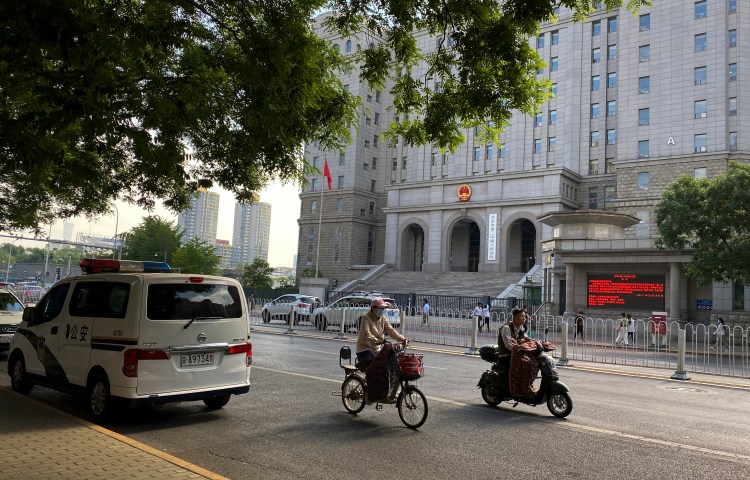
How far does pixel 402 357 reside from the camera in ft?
24.8

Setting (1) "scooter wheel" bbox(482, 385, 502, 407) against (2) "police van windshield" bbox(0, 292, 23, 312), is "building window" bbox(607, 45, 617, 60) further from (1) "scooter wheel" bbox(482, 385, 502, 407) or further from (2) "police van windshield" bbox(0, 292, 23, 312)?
(2) "police van windshield" bbox(0, 292, 23, 312)

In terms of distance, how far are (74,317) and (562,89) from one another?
170ft

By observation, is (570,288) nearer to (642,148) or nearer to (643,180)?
(643,180)

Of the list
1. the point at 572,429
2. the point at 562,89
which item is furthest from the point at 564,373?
the point at 562,89

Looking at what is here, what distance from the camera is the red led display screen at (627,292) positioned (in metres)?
28.0

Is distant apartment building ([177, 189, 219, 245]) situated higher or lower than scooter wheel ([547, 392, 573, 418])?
higher

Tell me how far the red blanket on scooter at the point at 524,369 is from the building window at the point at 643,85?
43949 mm

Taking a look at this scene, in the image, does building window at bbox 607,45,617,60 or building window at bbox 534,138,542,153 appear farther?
building window at bbox 534,138,542,153

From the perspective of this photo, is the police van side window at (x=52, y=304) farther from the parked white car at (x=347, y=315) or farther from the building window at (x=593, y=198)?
the building window at (x=593, y=198)

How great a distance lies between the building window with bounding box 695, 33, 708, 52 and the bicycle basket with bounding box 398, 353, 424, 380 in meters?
45.9

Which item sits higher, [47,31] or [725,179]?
[725,179]

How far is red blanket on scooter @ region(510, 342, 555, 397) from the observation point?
847 centimetres

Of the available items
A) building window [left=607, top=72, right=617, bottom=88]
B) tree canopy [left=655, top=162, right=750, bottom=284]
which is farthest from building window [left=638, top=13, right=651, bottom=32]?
tree canopy [left=655, top=162, right=750, bottom=284]

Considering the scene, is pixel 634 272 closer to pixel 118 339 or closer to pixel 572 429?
pixel 572 429
